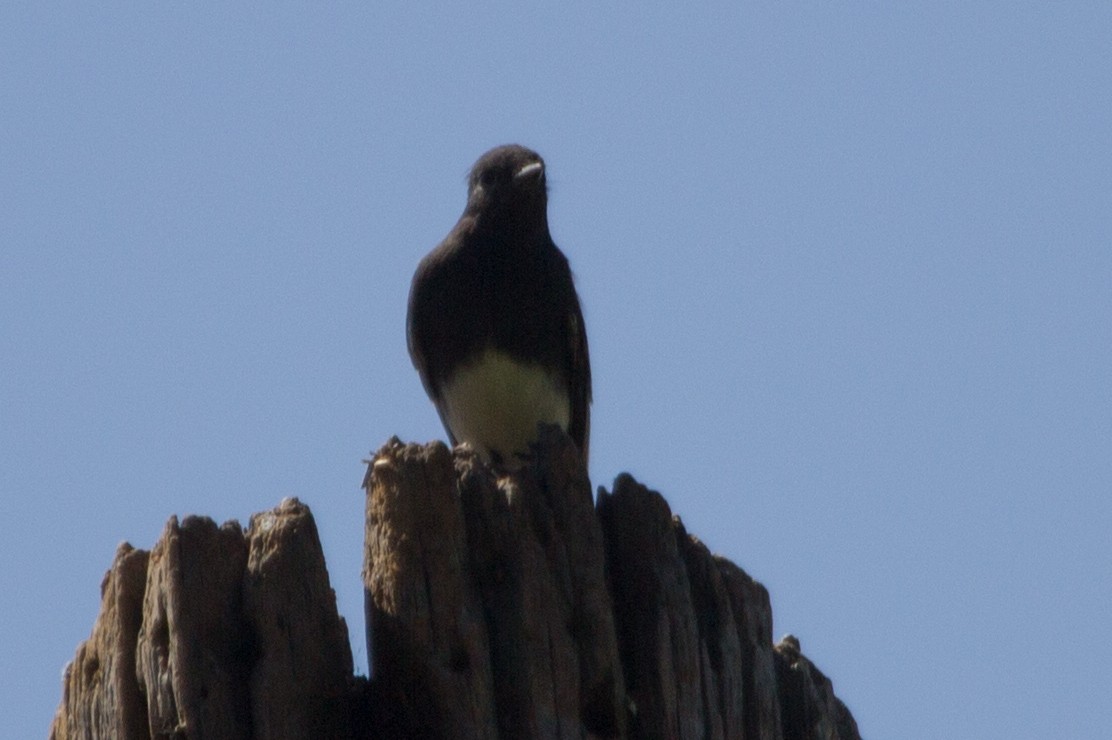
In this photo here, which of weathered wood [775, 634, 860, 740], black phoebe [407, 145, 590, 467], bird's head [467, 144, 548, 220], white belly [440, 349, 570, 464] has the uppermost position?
bird's head [467, 144, 548, 220]

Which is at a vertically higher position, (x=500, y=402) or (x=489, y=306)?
(x=489, y=306)

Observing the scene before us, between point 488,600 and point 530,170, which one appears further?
point 530,170

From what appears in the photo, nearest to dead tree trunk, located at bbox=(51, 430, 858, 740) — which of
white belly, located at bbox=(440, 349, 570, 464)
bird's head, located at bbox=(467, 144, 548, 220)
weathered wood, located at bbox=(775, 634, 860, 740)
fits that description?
weathered wood, located at bbox=(775, 634, 860, 740)

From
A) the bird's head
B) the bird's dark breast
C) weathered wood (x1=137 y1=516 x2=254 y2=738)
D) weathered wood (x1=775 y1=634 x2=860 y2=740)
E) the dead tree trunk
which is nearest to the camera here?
weathered wood (x1=137 y1=516 x2=254 y2=738)

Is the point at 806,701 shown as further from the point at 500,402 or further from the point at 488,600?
the point at 500,402

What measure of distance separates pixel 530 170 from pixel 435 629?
5.96m

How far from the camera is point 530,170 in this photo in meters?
12.4

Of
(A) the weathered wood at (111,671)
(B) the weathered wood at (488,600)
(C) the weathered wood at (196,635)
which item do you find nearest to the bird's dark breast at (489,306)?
(B) the weathered wood at (488,600)

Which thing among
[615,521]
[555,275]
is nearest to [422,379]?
[555,275]

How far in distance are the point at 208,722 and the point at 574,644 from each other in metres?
1.45

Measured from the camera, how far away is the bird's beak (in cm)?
1232

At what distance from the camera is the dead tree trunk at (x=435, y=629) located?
672 cm

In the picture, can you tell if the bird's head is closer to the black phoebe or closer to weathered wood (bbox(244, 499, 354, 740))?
the black phoebe

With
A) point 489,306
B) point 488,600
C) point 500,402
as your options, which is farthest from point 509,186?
point 488,600
